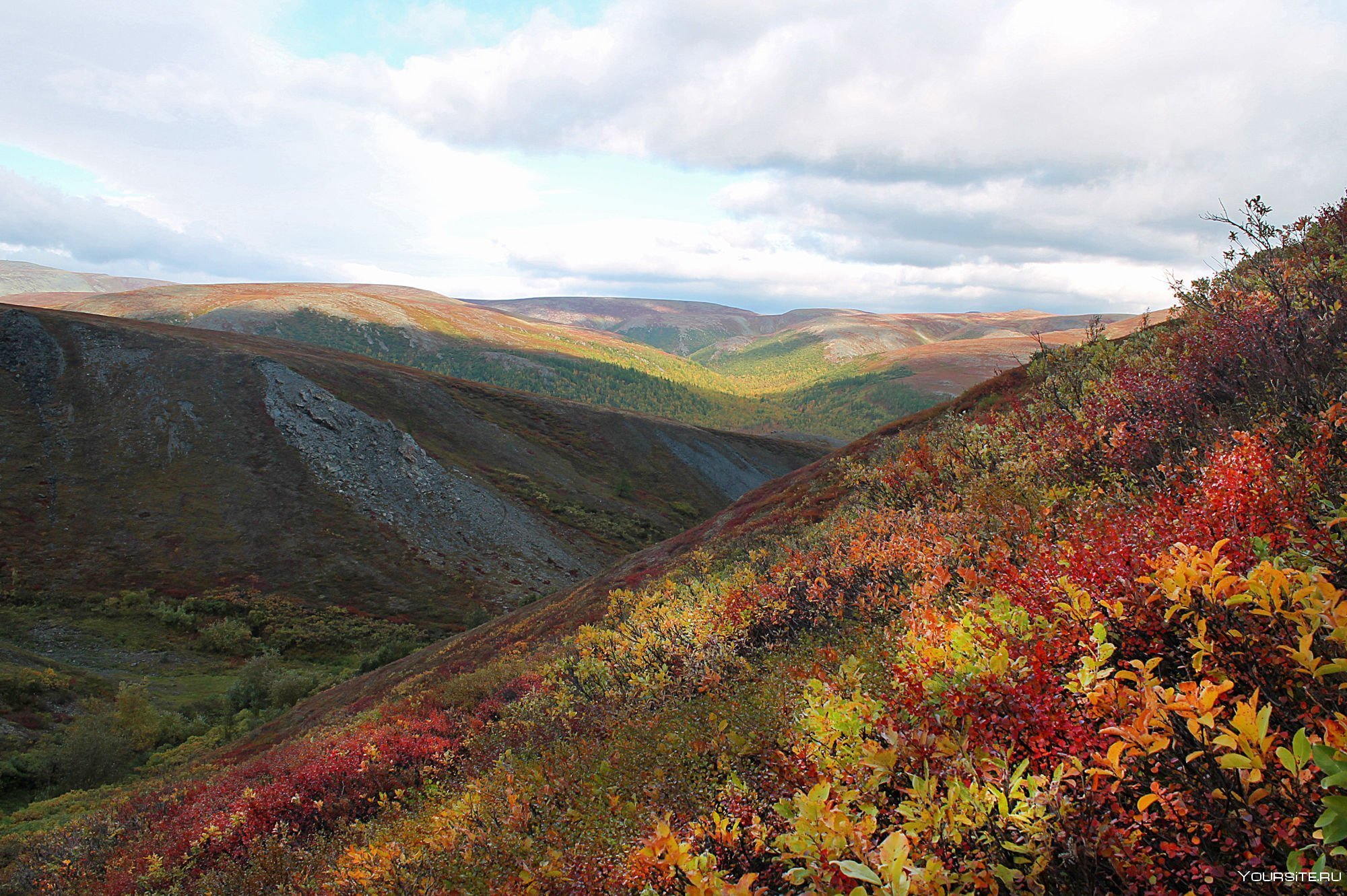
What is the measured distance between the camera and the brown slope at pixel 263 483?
50938 millimetres

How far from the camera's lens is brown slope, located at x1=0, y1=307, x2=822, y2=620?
5094 centimetres

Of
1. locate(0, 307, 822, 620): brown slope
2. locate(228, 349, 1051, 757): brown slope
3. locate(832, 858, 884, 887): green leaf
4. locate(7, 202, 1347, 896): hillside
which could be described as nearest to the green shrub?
locate(0, 307, 822, 620): brown slope

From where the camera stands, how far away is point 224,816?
1012 centimetres

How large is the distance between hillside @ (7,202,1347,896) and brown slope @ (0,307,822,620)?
43.7 metres

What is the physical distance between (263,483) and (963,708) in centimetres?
6866

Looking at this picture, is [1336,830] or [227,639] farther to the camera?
[227,639]

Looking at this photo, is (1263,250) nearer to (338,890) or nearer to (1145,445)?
(1145,445)

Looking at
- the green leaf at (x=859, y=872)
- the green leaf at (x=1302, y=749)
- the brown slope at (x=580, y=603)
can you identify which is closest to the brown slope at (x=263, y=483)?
the brown slope at (x=580, y=603)

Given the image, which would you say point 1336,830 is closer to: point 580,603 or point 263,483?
point 580,603

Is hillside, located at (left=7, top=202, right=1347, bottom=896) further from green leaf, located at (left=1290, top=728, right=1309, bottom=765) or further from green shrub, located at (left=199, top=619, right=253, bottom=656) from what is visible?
green shrub, located at (left=199, top=619, right=253, bottom=656)

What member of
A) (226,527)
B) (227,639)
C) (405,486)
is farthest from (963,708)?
(405,486)

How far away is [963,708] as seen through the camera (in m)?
3.70

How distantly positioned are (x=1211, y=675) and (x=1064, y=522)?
14.0 ft

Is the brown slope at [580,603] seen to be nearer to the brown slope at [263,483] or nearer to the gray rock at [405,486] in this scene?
the brown slope at [263,483]
